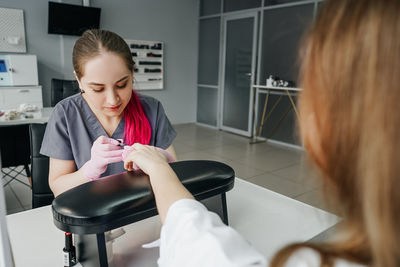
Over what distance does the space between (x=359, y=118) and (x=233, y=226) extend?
0.65 m

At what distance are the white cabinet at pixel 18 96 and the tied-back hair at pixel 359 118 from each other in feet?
13.8

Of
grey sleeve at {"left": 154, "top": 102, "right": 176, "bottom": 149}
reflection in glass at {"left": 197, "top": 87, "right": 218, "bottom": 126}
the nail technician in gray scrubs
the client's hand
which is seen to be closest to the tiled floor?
reflection in glass at {"left": 197, "top": 87, "right": 218, "bottom": 126}

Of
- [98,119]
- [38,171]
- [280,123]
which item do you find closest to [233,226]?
[98,119]

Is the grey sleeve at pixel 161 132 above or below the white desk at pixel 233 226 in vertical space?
above

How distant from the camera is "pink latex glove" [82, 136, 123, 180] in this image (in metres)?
0.90

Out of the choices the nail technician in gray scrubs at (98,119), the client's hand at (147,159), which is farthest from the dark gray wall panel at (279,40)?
the client's hand at (147,159)

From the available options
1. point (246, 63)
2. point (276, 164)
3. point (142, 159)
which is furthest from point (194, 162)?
point (246, 63)

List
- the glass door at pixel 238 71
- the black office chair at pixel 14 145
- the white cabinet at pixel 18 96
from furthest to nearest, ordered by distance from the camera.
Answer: the glass door at pixel 238 71 < the white cabinet at pixel 18 96 < the black office chair at pixel 14 145

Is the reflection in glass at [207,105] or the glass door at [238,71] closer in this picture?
the glass door at [238,71]

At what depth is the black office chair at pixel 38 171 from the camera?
120cm

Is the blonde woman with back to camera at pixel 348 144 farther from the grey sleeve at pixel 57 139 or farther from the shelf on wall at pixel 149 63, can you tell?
the shelf on wall at pixel 149 63

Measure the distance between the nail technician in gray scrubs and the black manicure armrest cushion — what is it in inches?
9.2

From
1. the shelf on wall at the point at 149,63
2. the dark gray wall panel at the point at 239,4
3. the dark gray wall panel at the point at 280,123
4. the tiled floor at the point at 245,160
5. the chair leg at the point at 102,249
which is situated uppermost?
the dark gray wall panel at the point at 239,4

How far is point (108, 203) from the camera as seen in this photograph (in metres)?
0.61
